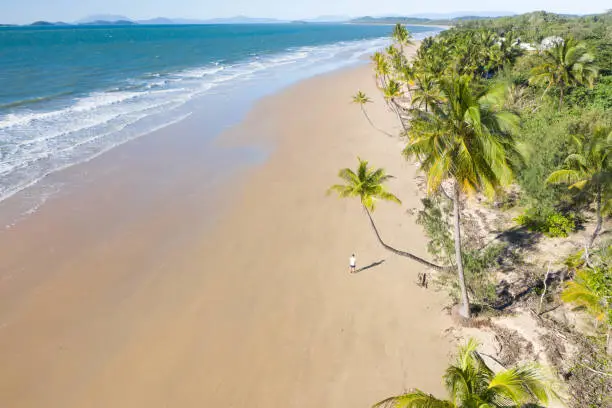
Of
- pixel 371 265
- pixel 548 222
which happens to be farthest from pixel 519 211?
pixel 371 265

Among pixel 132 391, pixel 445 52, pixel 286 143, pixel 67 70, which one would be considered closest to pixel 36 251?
pixel 132 391

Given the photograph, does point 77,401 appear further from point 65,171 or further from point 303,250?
point 65,171

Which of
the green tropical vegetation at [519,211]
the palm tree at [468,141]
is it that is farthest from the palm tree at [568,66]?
the palm tree at [468,141]

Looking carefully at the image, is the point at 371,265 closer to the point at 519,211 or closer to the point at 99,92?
the point at 519,211

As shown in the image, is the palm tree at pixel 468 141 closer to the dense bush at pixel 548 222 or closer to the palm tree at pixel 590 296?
the palm tree at pixel 590 296

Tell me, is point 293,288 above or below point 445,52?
below

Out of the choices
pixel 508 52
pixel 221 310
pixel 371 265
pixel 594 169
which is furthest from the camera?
pixel 508 52
